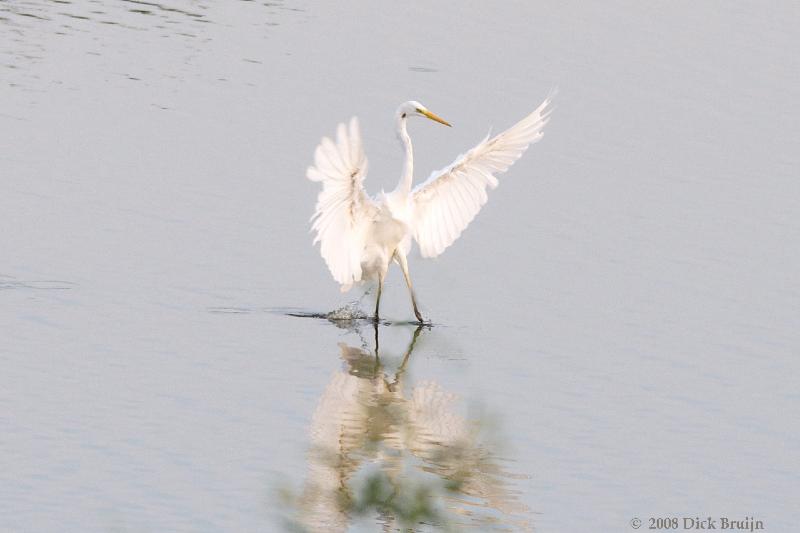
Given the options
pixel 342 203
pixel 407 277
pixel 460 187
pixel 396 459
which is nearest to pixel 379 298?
pixel 407 277

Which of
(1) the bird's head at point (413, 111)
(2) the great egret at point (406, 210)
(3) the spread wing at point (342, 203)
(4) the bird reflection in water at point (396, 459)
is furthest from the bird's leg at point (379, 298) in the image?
(1) the bird's head at point (413, 111)

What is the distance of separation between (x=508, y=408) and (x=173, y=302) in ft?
11.5

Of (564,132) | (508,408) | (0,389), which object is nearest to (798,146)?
(564,132)

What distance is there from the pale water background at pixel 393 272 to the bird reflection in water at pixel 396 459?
0.13m

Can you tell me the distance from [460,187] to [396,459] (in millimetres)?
4797

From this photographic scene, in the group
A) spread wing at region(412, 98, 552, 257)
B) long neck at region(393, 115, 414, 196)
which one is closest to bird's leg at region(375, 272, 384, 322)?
spread wing at region(412, 98, 552, 257)

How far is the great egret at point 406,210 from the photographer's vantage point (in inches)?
550

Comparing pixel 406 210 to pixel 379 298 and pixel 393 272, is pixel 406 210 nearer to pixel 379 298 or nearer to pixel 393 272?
pixel 379 298

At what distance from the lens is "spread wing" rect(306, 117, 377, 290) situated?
1271 cm

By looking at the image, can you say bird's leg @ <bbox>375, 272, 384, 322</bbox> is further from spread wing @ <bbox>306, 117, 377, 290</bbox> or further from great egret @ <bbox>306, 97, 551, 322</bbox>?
spread wing @ <bbox>306, 117, 377, 290</bbox>

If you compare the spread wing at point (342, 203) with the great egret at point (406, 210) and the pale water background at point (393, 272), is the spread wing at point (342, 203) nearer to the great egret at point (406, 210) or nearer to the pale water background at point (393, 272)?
the great egret at point (406, 210)

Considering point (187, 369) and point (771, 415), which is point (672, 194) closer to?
point (771, 415)

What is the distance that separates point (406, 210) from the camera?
48.6ft

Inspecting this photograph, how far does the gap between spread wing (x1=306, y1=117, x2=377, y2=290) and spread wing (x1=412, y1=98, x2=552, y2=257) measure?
0.94 metres
